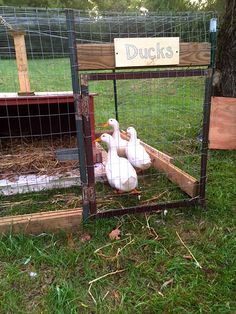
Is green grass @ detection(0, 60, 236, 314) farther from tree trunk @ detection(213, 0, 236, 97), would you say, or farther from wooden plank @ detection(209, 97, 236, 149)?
tree trunk @ detection(213, 0, 236, 97)

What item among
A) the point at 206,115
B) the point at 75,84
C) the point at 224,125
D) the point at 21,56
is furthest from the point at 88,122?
the point at 224,125

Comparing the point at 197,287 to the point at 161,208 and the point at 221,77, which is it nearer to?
the point at 161,208

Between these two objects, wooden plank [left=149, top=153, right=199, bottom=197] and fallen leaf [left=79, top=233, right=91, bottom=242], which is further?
wooden plank [left=149, top=153, right=199, bottom=197]

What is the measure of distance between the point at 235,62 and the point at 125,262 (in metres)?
3.03

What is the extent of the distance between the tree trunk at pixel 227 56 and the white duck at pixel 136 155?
1.63 metres

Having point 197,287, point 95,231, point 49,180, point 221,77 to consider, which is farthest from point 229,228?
point 221,77

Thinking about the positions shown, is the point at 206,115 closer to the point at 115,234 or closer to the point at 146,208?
the point at 146,208

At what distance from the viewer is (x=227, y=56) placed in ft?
13.6

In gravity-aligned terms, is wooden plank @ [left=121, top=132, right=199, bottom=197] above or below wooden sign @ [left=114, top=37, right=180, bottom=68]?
below

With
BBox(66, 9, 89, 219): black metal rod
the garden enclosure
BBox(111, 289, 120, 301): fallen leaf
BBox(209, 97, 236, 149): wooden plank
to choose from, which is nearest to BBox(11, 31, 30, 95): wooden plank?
the garden enclosure

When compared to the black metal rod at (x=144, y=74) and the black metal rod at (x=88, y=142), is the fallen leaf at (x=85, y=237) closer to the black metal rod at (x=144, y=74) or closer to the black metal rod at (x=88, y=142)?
the black metal rod at (x=88, y=142)

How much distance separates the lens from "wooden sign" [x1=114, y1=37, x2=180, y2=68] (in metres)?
2.24

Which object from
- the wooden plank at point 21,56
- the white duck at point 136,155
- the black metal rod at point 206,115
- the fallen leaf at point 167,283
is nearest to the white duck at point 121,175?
the white duck at point 136,155

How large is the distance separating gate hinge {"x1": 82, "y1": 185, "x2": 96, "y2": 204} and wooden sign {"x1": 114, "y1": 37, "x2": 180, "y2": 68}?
0.90m
